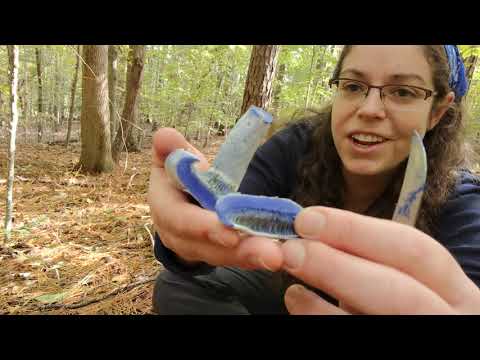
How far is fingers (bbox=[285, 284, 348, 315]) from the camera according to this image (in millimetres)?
906

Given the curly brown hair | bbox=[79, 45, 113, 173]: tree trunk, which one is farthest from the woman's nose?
bbox=[79, 45, 113, 173]: tree trunk

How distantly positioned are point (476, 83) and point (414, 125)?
8.09 metres

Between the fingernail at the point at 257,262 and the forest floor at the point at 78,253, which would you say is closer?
the fingernail at the point at 257,262

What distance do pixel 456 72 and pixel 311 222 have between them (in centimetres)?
129

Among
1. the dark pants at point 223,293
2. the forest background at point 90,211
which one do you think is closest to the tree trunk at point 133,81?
the forest background at point 90,211

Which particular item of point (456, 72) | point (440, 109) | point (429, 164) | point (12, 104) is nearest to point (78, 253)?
point (12, 104)

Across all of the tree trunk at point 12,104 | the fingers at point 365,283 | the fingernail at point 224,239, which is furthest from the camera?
the tree trunk at point 12,104

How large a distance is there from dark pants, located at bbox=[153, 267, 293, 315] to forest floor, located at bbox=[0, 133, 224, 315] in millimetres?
704

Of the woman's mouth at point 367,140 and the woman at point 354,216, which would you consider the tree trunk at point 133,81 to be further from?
the woman's mouth at point 367,140

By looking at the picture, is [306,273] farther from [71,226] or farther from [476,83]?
[476,83]

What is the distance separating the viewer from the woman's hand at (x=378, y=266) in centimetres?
80

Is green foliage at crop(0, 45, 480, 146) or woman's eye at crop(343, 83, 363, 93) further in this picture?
green foliage at crop(0, 45, 480, 146)

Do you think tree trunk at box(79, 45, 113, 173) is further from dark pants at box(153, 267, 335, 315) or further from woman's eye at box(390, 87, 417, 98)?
woman's eye at box(390, 87, 417, 98)

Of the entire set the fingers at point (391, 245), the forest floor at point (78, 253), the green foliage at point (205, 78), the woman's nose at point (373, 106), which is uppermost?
the green foliage at point (205, 78)
